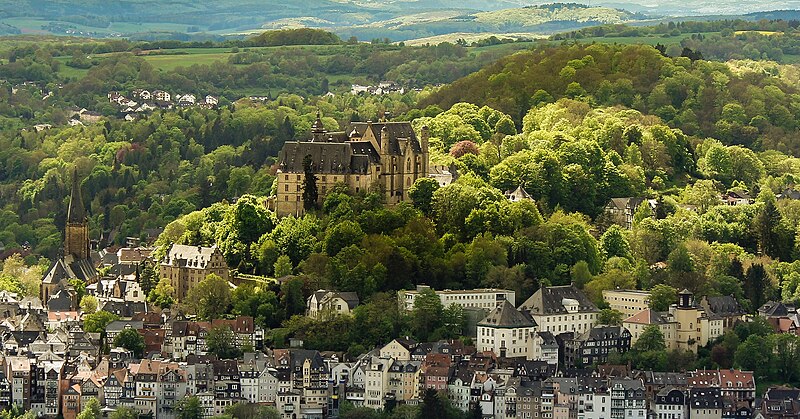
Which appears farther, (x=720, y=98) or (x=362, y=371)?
(x=720, y=98)

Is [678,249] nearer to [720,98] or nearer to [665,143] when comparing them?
[665,143]

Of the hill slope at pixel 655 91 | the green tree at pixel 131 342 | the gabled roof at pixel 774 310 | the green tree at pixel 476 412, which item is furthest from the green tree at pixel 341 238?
the hill slope at pixel 655 91

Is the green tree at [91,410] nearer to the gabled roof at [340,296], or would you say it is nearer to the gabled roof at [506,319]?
the gabled roof at [340,296]

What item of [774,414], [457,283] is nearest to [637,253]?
[457,283]

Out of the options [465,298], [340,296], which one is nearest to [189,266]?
[340,296]

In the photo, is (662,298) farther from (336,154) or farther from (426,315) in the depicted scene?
(336,154)

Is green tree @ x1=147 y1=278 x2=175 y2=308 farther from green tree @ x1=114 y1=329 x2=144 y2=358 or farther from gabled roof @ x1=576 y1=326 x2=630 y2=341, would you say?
gabled roof @ x1=576 y1=326 x2=630 y2=341
